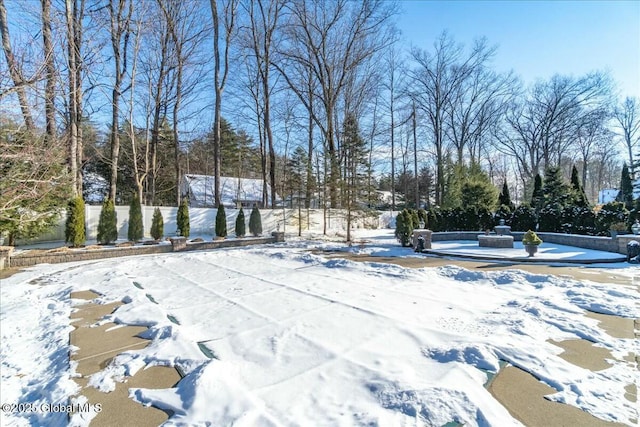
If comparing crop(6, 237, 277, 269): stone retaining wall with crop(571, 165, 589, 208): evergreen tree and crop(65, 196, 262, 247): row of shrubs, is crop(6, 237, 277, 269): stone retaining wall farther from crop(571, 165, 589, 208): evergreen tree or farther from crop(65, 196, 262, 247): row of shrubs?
crop(571, 165, 589, 208): evergreen tree

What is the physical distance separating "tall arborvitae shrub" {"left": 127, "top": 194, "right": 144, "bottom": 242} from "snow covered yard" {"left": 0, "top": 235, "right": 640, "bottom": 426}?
5868 millimetres

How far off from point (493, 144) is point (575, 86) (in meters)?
7.69

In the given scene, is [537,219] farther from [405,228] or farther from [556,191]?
[405,228]

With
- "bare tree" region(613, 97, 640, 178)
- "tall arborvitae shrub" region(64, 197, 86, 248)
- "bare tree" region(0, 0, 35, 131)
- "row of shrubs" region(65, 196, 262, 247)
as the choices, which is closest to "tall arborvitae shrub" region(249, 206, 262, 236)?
"row of shrubs" region(65, 196, 262, 247)

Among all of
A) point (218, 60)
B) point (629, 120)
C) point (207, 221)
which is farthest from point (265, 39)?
point (629, 120)

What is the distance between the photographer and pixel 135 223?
39.3ft

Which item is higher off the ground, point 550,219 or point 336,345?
point 550,219

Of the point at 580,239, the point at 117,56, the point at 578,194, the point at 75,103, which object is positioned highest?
the point at 117,56

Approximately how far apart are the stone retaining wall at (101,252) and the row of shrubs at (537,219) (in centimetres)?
702

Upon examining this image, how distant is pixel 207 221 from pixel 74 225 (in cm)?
588

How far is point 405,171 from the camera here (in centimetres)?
3188

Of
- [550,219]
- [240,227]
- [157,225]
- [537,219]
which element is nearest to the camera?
[550,219]

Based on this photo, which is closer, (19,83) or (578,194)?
(19,83)

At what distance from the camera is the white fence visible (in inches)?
508
